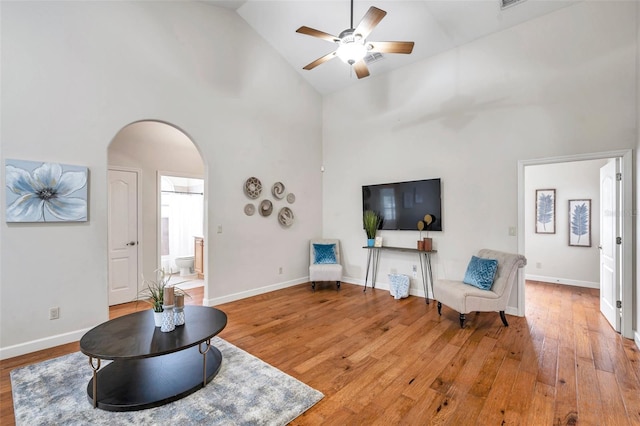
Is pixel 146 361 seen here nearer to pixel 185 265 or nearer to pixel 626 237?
pixel 185 265

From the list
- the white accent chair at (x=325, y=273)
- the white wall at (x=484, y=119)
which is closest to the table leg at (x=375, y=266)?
the white wall at (x=484, y=119)

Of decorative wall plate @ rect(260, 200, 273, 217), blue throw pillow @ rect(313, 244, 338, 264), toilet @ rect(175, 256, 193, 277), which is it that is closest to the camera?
decorative wall plate @ rect(260, 200, 273, 217)

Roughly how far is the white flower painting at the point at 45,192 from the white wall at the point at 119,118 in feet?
0.32

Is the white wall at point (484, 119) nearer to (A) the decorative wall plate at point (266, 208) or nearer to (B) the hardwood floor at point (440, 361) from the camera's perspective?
(B) the hardwood floor at point (440, 361)

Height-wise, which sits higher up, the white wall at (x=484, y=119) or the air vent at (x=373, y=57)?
the air vent at (x=373, y=57)

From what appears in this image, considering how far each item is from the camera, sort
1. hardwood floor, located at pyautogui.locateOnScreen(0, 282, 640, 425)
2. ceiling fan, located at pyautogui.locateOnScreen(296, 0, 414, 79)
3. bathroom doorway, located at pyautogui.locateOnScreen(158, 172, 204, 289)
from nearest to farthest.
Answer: hardwood floor, located at pyautogui.locateOnScreen(0, 282, 640, 425) < ceiling fan, located at pyautogui.locateOnScreen(296, 0, 414, 79) < bathroom doorway, located at pyautogui.locateOnScreen(158, 172, 204, 289)

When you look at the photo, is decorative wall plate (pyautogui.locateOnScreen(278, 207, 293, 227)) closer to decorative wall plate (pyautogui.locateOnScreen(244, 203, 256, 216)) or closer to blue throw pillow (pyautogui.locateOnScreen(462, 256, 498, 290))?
decorative wall plate (pyautogui.locateOnScreen(244, 203, 256, 216))

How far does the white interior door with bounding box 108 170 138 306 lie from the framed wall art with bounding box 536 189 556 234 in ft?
26.0

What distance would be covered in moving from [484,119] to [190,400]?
496cm

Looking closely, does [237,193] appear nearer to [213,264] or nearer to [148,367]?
[213,264]

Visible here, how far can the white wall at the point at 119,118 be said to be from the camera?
304 cm

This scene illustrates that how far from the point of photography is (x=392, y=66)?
5277 millimetres

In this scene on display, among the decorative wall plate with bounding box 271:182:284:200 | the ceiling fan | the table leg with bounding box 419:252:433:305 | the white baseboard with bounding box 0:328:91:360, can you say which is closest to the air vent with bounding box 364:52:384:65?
the ceiling fan

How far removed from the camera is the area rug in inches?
79.8
